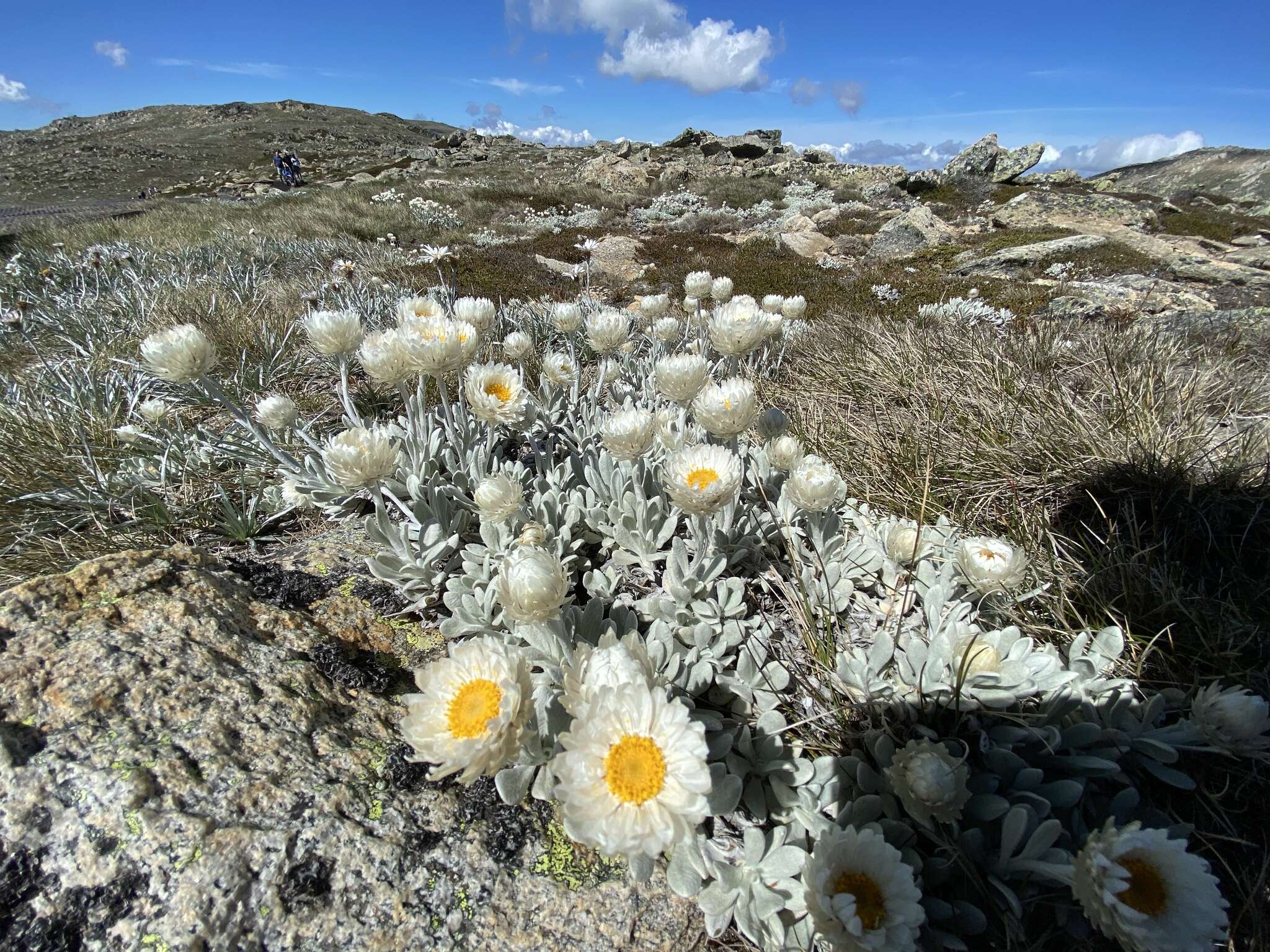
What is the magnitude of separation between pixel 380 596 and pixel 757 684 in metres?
A: 1.41

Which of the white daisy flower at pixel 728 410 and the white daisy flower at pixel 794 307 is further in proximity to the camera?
the white daisy flower at pixel 794 307

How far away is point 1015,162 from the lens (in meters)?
20.8

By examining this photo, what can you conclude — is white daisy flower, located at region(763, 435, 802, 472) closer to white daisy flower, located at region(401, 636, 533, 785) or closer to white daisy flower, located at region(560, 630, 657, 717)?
white daisy flower, located at region(560, 630, 657, 717)

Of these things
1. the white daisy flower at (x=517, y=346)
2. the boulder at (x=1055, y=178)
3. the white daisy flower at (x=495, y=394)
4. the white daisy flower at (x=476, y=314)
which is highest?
the boulder at (x=1055, y=178)

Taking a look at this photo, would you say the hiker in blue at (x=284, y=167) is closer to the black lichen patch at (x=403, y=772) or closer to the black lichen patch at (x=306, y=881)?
the black lichen patch at (x=403, y=772)

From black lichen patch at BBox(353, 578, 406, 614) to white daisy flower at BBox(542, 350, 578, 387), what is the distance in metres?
1.42

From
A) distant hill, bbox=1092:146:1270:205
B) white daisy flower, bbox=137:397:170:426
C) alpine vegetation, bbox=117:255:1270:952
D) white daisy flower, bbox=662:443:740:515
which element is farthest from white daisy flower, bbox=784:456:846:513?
distant hill, bbox=1092:146:1270:205

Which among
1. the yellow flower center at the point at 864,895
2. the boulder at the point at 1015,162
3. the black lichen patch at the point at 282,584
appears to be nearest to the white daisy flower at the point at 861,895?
the yellow flower center at the point at 864,895

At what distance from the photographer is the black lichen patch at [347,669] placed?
5.62ft

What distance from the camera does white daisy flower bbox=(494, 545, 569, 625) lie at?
1.38 m

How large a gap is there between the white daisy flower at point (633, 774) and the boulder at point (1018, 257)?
9.90 metres

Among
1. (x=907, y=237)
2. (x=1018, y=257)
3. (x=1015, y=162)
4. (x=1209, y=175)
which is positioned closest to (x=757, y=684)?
(x=1018, y=257)

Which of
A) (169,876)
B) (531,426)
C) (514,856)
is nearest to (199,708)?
(169,876)

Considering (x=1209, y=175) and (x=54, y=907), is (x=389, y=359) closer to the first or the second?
(x=54, y=907)
